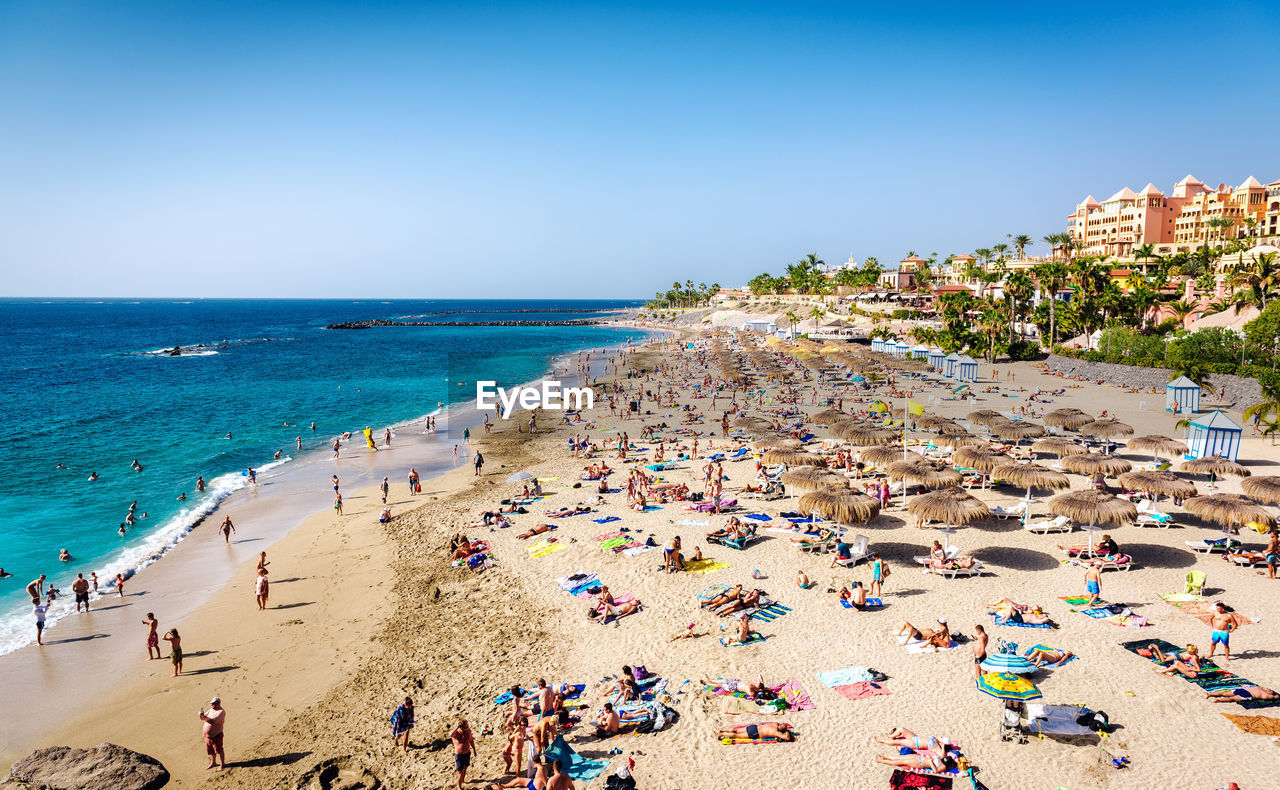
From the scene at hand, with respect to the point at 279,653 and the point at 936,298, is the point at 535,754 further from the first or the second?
the point at 936,298

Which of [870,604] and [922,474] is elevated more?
[922,474]

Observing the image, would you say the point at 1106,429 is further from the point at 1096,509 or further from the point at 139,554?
the point at 139,554

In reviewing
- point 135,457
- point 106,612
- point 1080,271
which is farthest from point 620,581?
point 1080,271

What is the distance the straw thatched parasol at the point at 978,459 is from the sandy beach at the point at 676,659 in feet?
4.47

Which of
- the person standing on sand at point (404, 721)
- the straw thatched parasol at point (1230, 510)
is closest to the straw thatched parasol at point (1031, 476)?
the straw thatched parasol at point (1230, 510)

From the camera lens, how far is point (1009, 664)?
32.3ft

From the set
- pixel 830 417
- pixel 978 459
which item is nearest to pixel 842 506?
pixel 978 459

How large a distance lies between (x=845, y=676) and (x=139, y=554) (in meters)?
20.0

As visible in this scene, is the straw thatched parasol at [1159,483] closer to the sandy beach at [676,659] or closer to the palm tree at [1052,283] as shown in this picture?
the sandy beach at [676,659]

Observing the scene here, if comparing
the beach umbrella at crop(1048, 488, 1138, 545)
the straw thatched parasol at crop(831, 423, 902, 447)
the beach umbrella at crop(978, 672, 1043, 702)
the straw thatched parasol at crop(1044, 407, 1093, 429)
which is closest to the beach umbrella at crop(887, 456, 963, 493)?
the beach umbrella at crop(1048, 488, 1138, 545)

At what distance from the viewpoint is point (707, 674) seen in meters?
10.8

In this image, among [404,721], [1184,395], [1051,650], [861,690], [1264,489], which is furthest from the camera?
[1184,395]

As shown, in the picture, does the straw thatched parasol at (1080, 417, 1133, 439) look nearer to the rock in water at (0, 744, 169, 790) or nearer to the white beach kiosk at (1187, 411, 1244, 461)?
the white beach kiosk at (1187, 411, 1244, 461)

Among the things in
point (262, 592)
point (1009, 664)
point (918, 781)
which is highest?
point (1009, 664)
